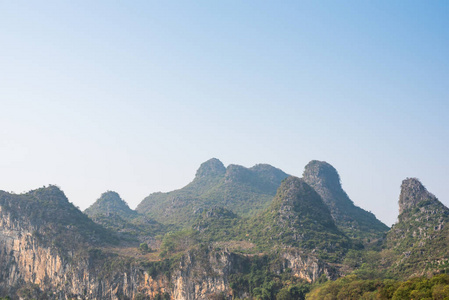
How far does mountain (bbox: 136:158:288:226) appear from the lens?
407 feet

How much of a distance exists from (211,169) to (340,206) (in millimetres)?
67055

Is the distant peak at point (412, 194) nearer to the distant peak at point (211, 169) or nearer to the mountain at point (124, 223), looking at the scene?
the mountain at point (124, 223)

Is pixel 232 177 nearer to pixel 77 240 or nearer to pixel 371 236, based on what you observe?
pixel 371 236

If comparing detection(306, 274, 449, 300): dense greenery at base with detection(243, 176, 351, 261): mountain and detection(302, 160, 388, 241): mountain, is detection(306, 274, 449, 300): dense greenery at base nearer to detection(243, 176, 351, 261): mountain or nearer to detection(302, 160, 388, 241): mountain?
detection(243, 176, 351, 261): mountain

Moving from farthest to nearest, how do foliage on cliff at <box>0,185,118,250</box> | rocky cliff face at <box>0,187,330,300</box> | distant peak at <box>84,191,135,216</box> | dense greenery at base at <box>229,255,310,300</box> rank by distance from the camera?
distant peak at <box>84,191,135,216</box>, foliage on cliff at <box>0,185,118,250</box>, rocky cliff face at <box>0,187,330,300</box>, dense greenery at base at <box>229,255,310,300</box>

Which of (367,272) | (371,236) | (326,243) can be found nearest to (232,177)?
(371,236)

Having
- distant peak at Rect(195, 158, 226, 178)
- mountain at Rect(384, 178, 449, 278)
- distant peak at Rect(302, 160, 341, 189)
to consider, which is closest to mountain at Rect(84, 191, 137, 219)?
distant peak at Rect(195, 158, 226, 178)

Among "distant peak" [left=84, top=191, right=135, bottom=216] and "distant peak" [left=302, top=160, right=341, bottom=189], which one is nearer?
"distant peak" [left=302, top=160, right=341, bottom=189]

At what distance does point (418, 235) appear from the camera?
6950 centimetres

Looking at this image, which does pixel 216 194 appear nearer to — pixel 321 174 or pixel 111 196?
pixel 321 174

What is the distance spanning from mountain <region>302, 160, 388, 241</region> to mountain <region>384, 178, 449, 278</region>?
12955mm

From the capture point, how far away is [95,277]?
7031 centimetres

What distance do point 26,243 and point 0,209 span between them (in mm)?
9232

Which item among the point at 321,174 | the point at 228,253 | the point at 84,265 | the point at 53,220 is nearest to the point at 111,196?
the point at 53,220
